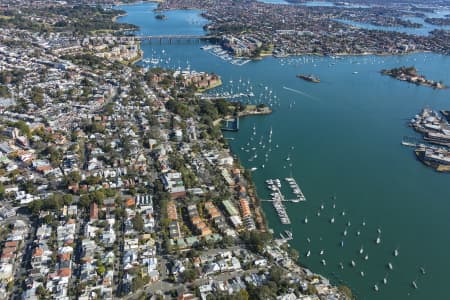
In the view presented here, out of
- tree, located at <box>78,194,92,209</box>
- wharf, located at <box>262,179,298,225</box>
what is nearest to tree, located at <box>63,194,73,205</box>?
tree, located at <box>78,194,92,209</box>

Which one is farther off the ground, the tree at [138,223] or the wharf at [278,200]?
the tree at [138,223]

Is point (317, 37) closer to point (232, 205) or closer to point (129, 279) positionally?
point (232, 205)

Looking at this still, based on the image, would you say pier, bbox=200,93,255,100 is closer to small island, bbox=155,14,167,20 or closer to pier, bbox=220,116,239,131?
pier, bbox=220,116,239,131

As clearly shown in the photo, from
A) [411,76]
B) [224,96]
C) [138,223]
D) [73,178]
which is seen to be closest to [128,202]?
[138,223]

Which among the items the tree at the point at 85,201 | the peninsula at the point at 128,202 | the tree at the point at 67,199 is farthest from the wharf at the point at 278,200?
the tree at the point at 67,199

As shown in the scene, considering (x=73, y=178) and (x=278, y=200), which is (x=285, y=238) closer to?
(x=278, y=200)

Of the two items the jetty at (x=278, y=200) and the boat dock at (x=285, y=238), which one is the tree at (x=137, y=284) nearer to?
the boat dock at (x=285, y=238)
